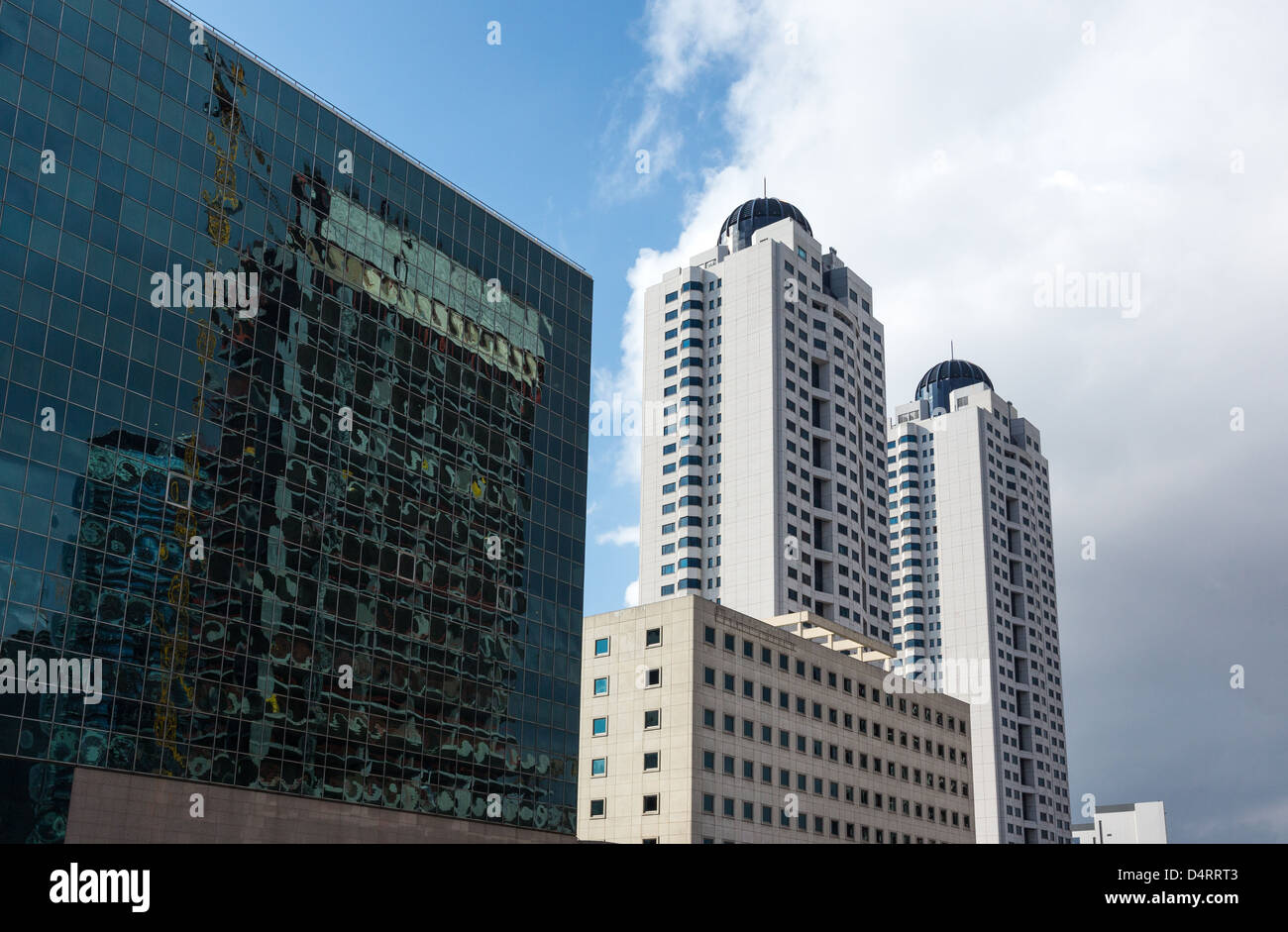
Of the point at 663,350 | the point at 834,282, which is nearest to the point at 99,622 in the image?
the point at 663,350

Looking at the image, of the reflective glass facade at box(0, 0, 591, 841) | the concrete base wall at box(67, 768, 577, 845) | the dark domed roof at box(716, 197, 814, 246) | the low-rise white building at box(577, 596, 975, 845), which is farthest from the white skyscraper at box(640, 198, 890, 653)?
the concrete base wall at box(67, 768, 577, 845)

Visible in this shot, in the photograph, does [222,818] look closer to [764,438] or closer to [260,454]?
[260,454]

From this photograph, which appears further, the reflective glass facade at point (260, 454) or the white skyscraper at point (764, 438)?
the white skyscraper at point (764, 438)

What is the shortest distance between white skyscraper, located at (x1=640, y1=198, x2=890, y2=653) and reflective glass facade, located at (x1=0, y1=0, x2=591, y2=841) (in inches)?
2886

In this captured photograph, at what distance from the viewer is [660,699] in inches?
3898

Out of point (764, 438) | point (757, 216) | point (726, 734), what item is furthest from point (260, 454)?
point (757, 216)

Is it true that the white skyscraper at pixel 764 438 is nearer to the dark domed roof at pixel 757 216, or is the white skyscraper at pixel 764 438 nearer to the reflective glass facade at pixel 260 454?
the dark domed roof at pixel 757 216

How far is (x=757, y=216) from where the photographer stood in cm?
18425

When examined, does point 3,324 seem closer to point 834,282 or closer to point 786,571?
point 786,571

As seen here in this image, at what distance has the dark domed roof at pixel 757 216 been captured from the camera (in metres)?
183

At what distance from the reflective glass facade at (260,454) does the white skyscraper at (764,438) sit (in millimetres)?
73301

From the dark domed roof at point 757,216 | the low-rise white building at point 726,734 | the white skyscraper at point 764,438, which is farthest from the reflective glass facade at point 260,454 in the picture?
the dark domed roof at point 757,216

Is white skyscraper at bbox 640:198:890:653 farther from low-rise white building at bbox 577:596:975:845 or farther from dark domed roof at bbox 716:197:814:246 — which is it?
low-rise white building at bbox 577:596:975:845

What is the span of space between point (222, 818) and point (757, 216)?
141m
